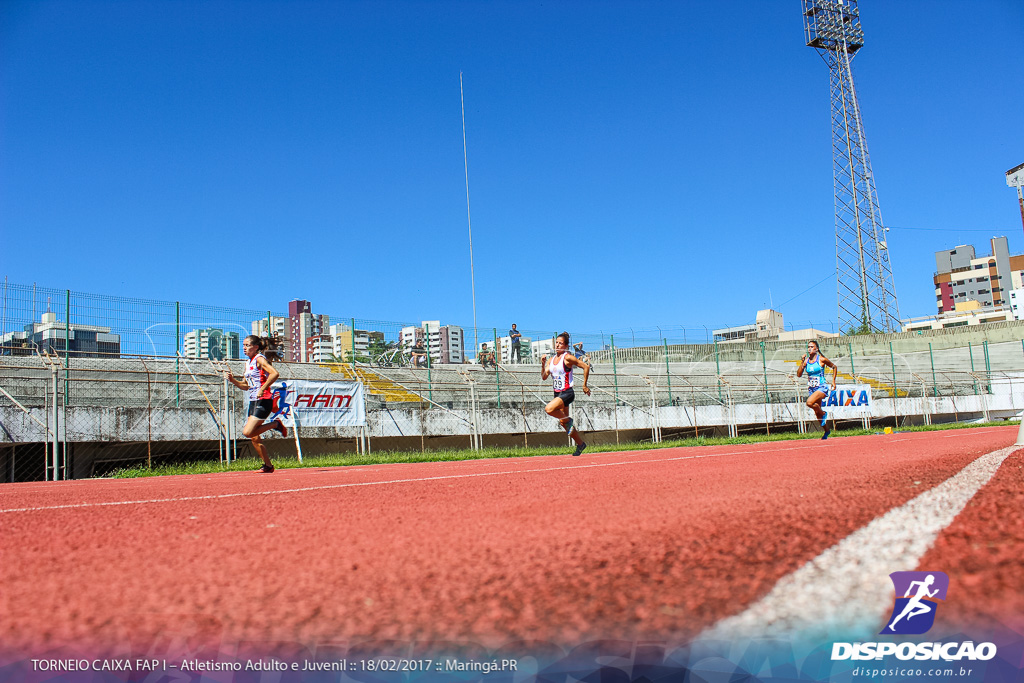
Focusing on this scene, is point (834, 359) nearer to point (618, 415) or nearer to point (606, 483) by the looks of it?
point (618, 415)

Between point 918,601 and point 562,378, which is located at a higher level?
point 562,378

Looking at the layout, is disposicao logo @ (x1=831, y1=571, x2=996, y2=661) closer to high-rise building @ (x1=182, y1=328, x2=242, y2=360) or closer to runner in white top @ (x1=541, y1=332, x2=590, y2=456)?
runner in white top @ (x1=541, y1=332, x2=590, y2=456)

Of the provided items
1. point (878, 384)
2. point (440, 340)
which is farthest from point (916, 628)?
point (878, 384)

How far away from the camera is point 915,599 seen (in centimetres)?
138

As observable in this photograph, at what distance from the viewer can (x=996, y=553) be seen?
1617 mm

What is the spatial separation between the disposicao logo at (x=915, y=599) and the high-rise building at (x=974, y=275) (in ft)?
342

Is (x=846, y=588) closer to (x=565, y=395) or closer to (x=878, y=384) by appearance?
(x=565, y=395)

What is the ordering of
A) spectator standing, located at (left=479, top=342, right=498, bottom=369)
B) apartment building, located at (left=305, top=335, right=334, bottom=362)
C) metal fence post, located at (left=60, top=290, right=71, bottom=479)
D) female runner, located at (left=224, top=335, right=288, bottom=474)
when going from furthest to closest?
spectator standing, located at (left=479, top=342, right=498, bottom=369) → apartment building, located at (left=305, top=335, right=334, bottom=362) → metal fence post, located at (left=60, top=290, right=71, bottom=479) → female runner, located at (left=224, top=335, right=288, bottom=474)

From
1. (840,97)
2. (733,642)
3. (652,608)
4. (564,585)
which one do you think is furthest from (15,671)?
(840,97)

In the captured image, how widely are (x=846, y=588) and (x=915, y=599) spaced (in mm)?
133

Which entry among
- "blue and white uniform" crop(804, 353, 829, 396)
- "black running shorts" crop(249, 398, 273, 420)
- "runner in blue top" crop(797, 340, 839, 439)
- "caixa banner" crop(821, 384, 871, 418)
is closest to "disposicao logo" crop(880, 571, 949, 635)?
"black running shorts" crop(249, 398, 273, 420)

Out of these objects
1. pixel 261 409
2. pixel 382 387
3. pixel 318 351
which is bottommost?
pixel 261 409

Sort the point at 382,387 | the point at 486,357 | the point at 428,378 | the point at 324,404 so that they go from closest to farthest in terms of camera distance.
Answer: the point at 324,404 → the point at 382,387 → the point at 428,378 → the point at 486,357

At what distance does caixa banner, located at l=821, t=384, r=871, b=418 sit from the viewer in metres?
22.9
